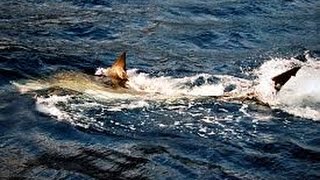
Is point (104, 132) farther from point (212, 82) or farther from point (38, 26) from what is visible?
point (38, 26)

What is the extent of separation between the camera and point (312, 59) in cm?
1200

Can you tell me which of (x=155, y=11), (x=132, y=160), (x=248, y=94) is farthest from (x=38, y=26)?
(x=132, y=160)

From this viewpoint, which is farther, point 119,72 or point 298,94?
point 119,72

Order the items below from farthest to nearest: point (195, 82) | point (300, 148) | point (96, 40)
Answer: point (96, 40)
point (195, 82)
point (300, 148)

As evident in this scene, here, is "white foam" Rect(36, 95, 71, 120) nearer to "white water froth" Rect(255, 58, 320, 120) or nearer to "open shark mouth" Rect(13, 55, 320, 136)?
"open shark mouth" Rect(13, 55, 320, 136)

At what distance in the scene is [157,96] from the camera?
8992 millimetres

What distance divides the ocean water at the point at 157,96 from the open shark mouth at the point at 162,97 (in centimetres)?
2

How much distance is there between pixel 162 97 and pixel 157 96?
0.34 feet

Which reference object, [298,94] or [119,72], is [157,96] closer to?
[119,72]

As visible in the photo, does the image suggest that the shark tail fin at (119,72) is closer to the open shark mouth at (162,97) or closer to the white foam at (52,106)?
the open shark mouth at (162,97)

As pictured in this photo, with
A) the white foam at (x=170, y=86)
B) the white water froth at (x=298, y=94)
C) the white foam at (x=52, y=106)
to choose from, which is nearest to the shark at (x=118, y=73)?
the white foam at (x=170, y=86)

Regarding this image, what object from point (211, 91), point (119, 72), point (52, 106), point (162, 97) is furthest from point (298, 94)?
point (52, 106)

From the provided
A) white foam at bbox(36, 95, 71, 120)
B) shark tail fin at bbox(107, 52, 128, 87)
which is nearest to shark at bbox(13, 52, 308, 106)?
shark tail fin at bbox(107, 52, 128, 87)

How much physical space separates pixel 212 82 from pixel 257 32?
4.41 meters
